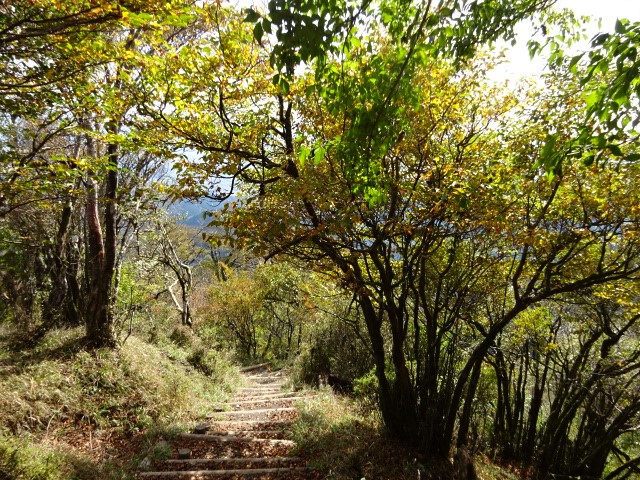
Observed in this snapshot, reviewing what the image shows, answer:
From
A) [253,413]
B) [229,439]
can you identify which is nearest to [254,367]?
[253,413]

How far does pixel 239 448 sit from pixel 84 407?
9.34 feet

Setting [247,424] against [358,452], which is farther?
[247,424]

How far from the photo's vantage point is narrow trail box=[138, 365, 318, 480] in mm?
5227

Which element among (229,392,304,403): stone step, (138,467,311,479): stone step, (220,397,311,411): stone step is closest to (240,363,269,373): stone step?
(229,392,304,403): stone step

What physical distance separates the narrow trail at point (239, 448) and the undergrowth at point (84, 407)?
14.3 inches

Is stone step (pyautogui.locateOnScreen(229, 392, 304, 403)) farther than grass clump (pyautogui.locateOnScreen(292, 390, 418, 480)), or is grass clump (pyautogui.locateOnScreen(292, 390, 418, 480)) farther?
stone step (pyautogui.locateOnScreen(229, 392, 304, 403))

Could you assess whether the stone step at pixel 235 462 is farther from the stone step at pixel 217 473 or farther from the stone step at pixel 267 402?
the stone step at pixel 267 402

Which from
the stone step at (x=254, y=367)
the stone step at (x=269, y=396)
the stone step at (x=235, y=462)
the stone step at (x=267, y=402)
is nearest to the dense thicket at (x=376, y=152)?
the stone step at (x=235, y=462)

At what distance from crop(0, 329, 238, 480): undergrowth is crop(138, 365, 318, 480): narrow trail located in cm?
36

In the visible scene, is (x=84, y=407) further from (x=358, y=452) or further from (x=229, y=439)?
(x=358, y=452)

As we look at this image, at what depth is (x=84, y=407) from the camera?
6.25 m

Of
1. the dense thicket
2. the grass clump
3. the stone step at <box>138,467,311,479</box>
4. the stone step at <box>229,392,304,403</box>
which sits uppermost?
the dense thicket

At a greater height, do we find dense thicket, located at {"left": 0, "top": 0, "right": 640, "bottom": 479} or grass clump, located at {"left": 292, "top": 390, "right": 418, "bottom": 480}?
dense thicket, located at {"left": 0, "top": 0, "right": 640, "bottom": 479}

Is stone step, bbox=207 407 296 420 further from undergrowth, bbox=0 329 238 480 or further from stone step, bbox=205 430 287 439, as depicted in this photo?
stone step, bbox=205 430 287 439
